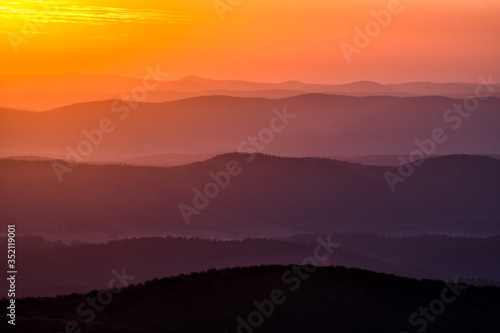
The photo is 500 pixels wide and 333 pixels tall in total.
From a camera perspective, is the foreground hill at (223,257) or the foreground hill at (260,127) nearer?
the foreground hill at (223,257)

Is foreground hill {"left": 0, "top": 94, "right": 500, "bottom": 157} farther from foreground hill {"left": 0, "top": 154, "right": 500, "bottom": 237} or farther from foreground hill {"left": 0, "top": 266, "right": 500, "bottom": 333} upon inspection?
foreground hill {"left": 0, "top": 266, "right": 500, "bottom": 333}

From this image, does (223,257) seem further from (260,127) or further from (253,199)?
(260,127)

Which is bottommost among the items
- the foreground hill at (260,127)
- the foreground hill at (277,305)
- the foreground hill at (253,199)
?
the foreground hill at (277,305)

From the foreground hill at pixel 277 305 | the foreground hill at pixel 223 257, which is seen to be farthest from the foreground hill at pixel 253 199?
the foreground hill at pixel 277 305

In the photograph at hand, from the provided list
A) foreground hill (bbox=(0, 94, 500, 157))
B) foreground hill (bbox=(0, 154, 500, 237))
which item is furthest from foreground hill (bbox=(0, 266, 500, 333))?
foreground hill (bbox=(0, 94, 500, 157))

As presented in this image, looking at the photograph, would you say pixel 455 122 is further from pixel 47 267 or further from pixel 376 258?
pixel 47 267

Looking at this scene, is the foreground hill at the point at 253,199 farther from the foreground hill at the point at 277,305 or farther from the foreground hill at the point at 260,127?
the foreground hill at the point at 260,127
